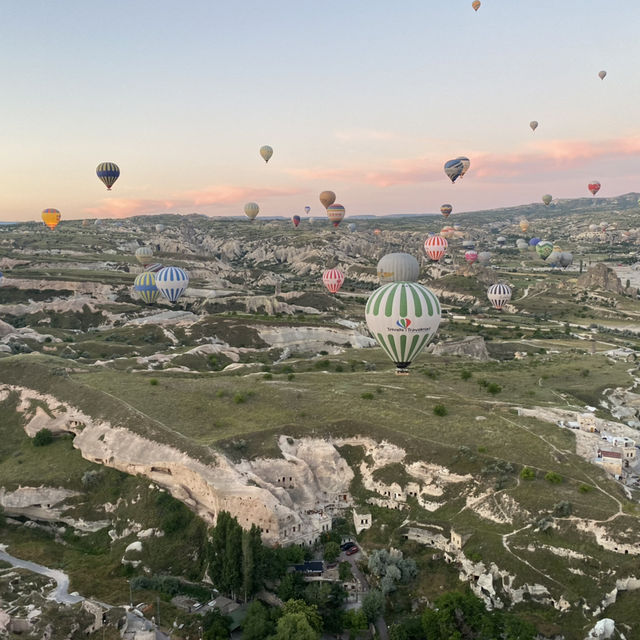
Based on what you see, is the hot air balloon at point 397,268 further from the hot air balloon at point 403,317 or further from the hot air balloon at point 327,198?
the hot air balloon at point 327,198

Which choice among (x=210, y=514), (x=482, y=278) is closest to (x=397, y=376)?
(x=210, y=514)

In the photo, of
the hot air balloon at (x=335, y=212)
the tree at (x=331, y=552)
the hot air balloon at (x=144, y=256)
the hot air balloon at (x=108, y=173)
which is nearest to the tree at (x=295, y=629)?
the tree at (x=331, y=552)

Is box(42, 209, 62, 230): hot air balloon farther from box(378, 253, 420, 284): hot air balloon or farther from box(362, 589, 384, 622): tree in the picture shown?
box(362, 589, 384, 622): tree

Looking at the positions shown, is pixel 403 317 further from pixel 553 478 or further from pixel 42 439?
pixel 42 439

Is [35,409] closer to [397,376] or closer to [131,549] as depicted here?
[131,549]

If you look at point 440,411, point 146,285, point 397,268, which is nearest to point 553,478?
point 440,411

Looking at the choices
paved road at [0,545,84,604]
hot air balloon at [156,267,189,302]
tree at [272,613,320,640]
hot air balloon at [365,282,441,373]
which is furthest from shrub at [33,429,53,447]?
hot air balloon at [156,267,189,302]
